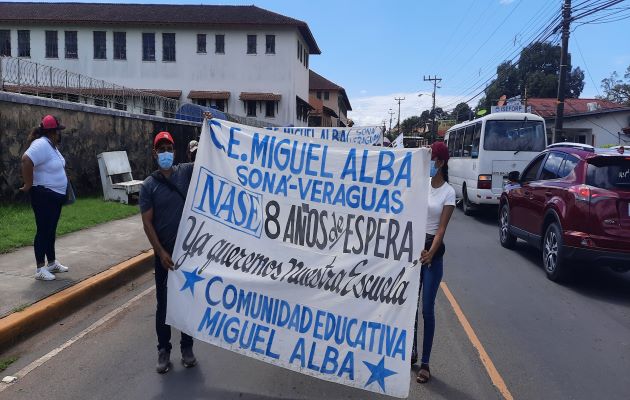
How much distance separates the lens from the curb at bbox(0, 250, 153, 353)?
188 inches

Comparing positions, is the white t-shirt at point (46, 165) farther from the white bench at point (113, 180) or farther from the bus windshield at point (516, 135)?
the bus windshield at point (516, 135)

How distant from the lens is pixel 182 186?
4281 mm

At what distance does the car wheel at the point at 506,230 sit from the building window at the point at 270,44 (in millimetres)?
35024

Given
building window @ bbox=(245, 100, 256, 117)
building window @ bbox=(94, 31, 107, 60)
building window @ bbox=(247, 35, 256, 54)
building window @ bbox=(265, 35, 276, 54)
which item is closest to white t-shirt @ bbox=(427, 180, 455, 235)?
building window @ bbox=(245, 100, 256, 117)

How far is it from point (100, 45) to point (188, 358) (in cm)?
4467

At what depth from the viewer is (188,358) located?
4.36 metres

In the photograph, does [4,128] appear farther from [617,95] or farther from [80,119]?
[617,95]

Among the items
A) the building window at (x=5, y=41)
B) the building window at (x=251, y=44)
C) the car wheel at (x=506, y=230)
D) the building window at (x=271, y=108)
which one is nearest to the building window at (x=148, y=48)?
the building window at (x=251, y=44)

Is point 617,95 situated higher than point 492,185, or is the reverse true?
point 617,95

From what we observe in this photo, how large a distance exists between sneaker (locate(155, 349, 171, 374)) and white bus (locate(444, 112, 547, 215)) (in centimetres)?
1075

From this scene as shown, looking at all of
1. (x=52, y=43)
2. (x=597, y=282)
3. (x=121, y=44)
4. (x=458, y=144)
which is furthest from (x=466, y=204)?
(x=52, y=43)

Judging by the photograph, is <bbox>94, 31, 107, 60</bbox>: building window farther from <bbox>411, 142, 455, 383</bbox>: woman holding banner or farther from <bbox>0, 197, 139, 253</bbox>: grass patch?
<bbox>411, 142, 455, 383</bbox>: woman holding banner

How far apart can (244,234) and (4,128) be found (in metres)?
7.78

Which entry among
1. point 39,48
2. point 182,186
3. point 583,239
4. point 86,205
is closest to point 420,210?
point 182,186
